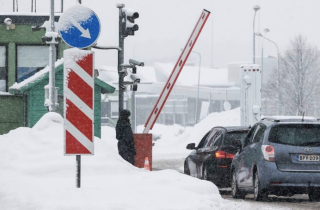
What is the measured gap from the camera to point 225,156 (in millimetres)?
18094

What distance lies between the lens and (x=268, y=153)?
14555mm

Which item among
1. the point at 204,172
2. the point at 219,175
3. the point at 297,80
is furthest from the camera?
the point at 297,80

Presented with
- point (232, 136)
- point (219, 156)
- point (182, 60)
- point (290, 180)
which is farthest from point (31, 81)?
point (290, 180)

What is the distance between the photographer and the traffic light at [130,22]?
2134 cm

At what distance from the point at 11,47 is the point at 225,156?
16274 mm

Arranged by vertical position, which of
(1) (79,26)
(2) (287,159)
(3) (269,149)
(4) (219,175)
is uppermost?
(1) (79,26)

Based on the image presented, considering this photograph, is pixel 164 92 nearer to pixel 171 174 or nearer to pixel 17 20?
pixel 171 174

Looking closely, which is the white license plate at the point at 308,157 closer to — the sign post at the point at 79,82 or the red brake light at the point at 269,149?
the red brake light at the point at 269,149

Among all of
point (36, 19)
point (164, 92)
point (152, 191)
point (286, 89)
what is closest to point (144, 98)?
point (286, 89)

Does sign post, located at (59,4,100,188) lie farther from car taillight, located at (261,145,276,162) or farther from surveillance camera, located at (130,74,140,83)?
surveillance camera, located at (130,74,140,83)

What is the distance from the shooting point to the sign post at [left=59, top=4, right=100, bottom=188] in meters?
11.2

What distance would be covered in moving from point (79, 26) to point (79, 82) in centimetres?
74

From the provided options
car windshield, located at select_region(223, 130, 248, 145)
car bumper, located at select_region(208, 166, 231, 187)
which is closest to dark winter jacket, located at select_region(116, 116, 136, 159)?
car windshield, located at select_region(223, 130, 248, 145)

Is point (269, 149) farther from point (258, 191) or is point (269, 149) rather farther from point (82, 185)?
point (82, 185)
